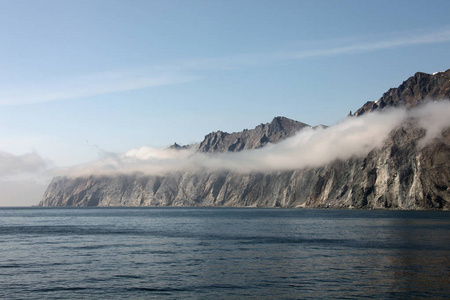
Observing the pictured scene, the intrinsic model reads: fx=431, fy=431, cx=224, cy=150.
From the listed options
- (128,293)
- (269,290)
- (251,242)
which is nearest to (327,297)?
(269,290)

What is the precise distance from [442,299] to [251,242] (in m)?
43.4

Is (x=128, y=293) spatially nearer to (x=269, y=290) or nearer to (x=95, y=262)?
(x=269, y=290)

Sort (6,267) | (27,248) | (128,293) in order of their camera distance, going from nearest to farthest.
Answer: (128,293) → (6,267) → (27,248)

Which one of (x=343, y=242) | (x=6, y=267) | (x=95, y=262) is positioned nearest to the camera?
(x=6, y=267)

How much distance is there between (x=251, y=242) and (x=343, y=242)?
15.9 m

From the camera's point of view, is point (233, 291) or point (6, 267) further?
point (6, 267)

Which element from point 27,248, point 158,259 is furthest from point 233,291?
point 27,248

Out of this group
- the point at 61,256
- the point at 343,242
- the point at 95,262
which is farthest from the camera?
the point at 343,242

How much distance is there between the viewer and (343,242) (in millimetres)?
74750

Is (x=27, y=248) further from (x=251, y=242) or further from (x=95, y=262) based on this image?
(x=251, y=242)

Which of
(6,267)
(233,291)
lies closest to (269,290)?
(233,291)

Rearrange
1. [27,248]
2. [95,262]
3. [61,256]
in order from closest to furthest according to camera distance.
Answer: [95,262]
[61,256]
[27,248]

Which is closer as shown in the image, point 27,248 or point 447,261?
point 447,261

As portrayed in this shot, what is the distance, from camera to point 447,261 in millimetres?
51531
